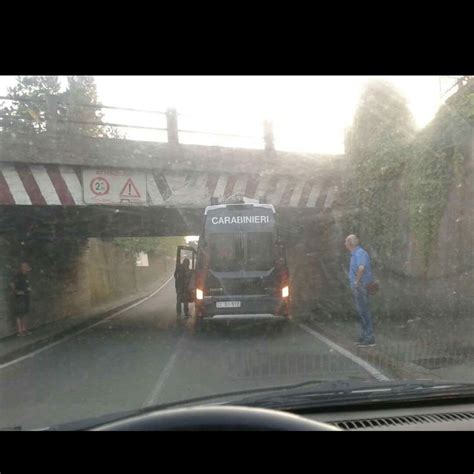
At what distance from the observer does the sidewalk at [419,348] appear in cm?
752

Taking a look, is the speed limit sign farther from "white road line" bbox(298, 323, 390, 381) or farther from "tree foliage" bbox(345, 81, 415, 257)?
"tree foliage" bbox(345, 81, 415, 257)

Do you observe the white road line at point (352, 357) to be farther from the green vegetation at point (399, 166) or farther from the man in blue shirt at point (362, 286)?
the green vegetation at point (399, 166)

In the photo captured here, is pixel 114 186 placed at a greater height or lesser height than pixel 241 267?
greater

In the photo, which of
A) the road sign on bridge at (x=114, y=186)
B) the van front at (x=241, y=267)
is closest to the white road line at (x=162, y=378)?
the van front at (x=241, y=267)

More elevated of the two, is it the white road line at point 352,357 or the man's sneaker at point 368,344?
the man's sneaker at point 368,344

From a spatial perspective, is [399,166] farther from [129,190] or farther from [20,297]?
[20,297]

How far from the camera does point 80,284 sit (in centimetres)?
2311

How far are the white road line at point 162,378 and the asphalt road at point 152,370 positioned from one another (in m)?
0.01

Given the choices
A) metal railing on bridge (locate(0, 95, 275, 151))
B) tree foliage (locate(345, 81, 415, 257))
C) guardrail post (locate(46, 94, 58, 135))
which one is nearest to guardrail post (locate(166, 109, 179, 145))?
metal railing on bridge (locate(0, 95, 275, 151))

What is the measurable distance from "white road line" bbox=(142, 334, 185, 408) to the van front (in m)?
1.47

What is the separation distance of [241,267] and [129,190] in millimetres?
3498

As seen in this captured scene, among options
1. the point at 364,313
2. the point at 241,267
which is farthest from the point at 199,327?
the point at 364,313

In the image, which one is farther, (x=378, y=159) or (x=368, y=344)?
(x=378, y=159)
